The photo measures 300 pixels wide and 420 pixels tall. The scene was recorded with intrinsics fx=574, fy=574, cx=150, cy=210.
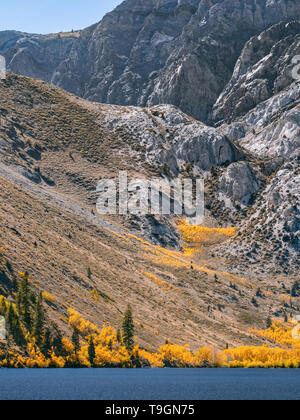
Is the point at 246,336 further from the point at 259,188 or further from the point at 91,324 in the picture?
the point at 259,188

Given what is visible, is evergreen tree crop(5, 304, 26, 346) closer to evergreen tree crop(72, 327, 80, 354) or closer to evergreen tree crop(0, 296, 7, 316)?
evergreen tree crop(0, 296, 7, 316)

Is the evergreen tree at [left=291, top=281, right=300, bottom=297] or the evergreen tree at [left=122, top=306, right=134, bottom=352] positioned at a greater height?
the evergreen tree at [left=122, top=306, right=134, bottom=352]

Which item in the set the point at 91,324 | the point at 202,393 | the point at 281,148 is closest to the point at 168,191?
the point at 281,148

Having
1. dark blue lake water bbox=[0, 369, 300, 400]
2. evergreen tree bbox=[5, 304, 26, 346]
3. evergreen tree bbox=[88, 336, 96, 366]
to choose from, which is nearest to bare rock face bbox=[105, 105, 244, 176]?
evergreen tree bbox=[88, 336, 96, 366]

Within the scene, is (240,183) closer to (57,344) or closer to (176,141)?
(176,141)

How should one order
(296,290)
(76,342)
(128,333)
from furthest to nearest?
1. (296,290)
2. (128,333)
3. (76,342)

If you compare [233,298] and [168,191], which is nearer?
[233,298]

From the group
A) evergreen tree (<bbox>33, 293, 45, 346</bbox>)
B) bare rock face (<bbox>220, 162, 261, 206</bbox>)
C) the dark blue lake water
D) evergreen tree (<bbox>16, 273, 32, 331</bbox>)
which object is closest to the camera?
the dark blue lake water

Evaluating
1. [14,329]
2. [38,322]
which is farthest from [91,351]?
[14,329]
